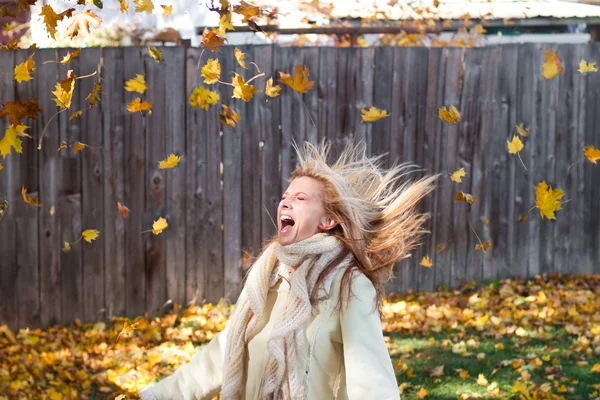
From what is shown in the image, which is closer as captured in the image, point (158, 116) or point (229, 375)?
point (229, 375)

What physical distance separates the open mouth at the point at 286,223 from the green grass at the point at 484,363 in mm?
2159

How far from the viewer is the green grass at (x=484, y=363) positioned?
16.3 feet

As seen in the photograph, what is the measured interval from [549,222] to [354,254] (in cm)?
457

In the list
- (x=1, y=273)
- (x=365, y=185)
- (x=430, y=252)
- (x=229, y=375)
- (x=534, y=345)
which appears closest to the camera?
(x=229, y=375)

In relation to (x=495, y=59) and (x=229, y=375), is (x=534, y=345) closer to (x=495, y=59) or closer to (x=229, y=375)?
(x=495, y=59)

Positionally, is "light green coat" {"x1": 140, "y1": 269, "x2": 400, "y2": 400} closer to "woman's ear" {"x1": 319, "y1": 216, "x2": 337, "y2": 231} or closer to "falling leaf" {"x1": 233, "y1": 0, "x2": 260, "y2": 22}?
"woman's ear" {"x1": 319, "y1": 216, "x2": 337, "y2": 231}

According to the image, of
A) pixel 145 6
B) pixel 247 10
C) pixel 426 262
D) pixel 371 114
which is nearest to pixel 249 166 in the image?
pixel 371 114

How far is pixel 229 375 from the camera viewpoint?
117 inches

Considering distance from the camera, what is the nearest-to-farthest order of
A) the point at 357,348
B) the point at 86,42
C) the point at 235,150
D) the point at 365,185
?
1. the point at 357,348
2. the point at 365,185
3. the point at 235,150
4. the point at 86,42

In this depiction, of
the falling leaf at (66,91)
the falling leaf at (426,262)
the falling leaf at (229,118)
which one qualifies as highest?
the falling leaf at (66,91)

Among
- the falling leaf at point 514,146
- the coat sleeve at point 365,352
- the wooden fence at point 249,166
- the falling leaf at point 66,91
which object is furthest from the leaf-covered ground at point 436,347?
the coat sleeve at point 365,352

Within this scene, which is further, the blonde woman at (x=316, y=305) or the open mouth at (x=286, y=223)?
the open mouth at (x=286, y=223)

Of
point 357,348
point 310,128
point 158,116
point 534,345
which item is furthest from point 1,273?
point 357,348

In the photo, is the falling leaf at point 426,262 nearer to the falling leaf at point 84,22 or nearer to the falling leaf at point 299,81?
the falling leaf at point 299,81
